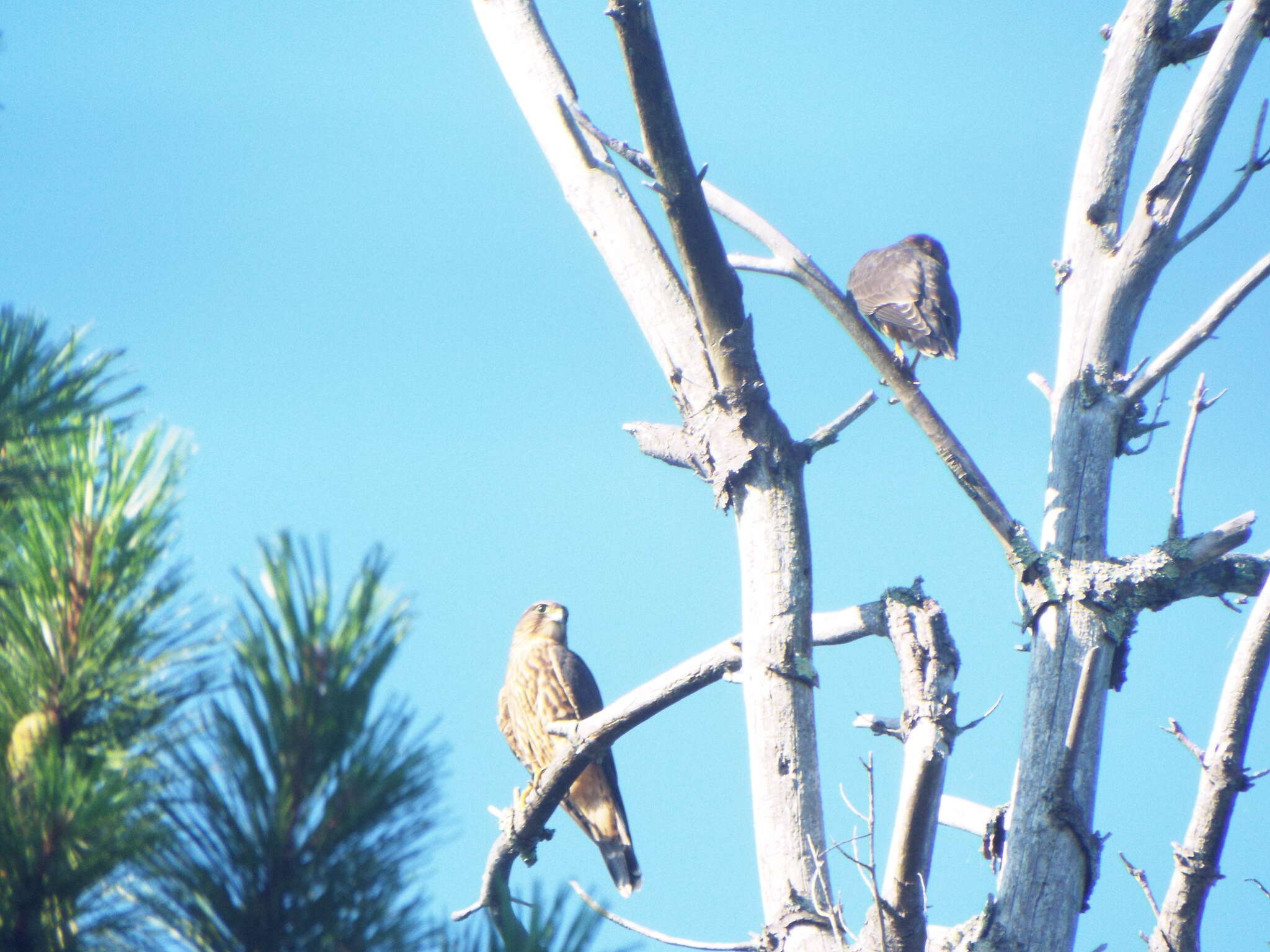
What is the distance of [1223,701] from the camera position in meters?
2.73

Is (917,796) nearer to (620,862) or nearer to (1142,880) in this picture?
(1142,880)

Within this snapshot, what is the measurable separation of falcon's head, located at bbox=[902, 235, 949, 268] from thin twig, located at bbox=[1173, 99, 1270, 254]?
4658 millimetres

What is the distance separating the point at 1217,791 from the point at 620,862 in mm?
2773

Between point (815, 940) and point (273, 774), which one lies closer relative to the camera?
point (273, 774)

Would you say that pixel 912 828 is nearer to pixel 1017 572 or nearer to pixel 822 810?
pixel 822 810

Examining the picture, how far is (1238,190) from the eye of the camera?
3.20 metres

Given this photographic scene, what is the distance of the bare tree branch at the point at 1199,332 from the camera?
120 inches

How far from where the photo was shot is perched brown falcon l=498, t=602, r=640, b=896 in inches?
190

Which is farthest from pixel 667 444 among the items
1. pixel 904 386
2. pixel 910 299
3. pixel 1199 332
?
pixel 910 299

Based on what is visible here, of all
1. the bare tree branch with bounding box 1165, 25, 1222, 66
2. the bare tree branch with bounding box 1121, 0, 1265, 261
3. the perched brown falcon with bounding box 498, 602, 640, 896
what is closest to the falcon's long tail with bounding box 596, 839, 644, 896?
the perched brown falcon with bounding box 498, 602, 640, 896

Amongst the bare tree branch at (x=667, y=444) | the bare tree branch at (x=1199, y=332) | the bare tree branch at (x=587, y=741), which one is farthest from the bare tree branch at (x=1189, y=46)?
the bare tree branch at (x=587, y=741)

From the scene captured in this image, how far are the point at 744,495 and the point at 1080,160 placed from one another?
1.63 m

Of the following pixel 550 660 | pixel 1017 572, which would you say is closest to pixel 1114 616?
pixel 1017 572

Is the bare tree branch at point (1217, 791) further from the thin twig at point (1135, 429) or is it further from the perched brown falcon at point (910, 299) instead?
the perched brown falcon at point (910, 299)
